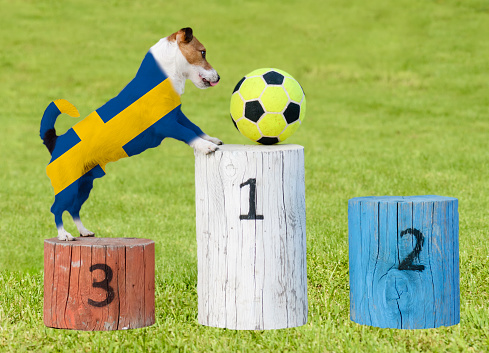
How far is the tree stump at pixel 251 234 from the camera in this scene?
5.46 m

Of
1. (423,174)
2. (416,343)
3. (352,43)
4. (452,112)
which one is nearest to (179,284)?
(416,343)

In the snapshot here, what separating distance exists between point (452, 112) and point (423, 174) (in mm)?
6548

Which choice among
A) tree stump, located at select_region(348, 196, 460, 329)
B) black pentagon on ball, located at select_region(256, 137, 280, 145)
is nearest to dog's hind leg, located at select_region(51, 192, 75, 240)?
black pentagon on ball, located at select_region(256, 137, 280, 145)

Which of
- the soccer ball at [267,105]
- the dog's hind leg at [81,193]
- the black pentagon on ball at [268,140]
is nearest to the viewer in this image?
the soccer ball at [267,105]

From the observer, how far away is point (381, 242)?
546cm

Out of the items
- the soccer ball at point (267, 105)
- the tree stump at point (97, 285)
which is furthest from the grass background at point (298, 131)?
the soccer ball at point (267, 105)

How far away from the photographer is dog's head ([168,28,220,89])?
5590 millimetres

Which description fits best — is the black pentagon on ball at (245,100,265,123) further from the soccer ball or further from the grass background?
the grass background

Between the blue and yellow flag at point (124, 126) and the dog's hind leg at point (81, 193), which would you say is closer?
the blue and yellow flag at point (124, 126)

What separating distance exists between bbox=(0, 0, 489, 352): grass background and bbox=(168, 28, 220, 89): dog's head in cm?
207

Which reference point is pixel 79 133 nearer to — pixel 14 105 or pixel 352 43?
pixel 14 105

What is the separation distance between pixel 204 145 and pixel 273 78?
2.81 ft

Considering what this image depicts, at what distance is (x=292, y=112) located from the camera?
578 cm

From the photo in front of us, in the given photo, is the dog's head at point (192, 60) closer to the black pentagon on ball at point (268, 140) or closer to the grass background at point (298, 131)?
the black pentagon on ball at point (268, 140)
